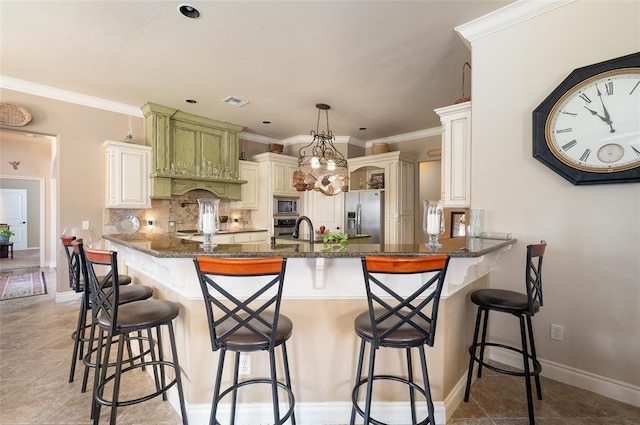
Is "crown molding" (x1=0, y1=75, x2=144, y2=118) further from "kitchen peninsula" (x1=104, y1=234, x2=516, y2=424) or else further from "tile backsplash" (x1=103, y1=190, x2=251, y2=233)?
"kitchen peninsula" (x1=104, y1=234, x2=516, y2=424)

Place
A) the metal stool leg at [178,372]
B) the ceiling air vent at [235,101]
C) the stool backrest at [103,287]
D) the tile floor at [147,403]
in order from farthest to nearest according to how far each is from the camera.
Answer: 1. the ceiling air vent at [235,101]
2. the tile floor at [147,403]
3. the metal stool leg at [178,372]
4. the stool backrest at [103,287]

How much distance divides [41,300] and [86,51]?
11.2 ft

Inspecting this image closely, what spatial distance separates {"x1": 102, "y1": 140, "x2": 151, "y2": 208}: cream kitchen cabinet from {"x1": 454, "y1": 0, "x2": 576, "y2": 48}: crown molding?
4332 millimetres

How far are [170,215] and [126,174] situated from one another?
0.99 m

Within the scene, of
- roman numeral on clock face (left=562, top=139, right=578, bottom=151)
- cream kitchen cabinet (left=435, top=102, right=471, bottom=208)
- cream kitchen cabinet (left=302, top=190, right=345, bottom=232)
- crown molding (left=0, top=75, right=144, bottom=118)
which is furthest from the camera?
cream kitchen cabinet (left=302, top=190, right=345, bottom=232)

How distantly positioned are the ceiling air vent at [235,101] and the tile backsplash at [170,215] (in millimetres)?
1836

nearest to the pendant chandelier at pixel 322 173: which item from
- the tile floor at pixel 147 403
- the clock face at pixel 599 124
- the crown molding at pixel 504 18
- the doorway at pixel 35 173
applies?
the crown molding at pixel 504 18

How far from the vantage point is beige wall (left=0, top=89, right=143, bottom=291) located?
4.09 m

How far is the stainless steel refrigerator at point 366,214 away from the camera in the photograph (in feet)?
18.9

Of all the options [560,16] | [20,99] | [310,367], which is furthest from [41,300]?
[560,16]

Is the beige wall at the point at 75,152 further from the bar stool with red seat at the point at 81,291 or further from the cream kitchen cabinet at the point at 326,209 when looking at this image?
the cream kitchen cabinet at the point at 326,209

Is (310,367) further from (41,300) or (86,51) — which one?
(41,300)

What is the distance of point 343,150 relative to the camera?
20.7 feet

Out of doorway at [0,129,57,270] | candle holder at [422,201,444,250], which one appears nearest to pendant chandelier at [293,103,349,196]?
candle holder at [422,201,444,250]
